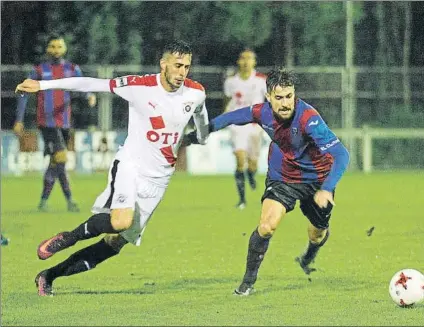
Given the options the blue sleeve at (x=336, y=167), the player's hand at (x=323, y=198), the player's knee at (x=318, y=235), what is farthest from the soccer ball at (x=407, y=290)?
the player's knee at (x=318, y=235)

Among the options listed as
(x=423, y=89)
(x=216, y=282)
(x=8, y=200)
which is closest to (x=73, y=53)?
(x=423, y=89)

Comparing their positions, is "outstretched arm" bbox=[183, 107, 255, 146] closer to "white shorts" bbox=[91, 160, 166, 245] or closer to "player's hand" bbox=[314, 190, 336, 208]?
"white shorts" bbox=[91, 160, 166, 245]

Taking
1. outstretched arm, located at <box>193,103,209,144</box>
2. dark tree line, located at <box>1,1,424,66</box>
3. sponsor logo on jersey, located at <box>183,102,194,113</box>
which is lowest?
outstretched arm, located at <box>193,103,209,144</box>

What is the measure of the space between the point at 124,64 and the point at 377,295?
75.5 feet

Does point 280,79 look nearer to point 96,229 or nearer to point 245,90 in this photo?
point 96,229

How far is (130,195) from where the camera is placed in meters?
8.91

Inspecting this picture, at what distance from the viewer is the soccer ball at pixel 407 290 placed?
8.35 metres

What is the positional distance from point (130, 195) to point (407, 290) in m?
2.01

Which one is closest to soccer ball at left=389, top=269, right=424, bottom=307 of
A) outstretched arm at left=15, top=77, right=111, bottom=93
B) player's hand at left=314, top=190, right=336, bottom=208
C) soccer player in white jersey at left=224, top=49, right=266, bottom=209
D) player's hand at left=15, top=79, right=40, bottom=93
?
player's hand at left=314, top=190, right=336, bottom=208

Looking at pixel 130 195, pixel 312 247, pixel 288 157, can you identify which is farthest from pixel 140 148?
pixel 312 247

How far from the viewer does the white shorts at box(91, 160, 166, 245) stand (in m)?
8.90

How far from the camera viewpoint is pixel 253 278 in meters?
9.04

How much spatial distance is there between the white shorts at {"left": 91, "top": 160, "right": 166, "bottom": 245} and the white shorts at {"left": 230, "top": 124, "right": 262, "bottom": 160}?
8.27 m

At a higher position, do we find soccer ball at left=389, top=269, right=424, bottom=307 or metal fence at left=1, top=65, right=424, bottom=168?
metal fence at left=1, top=65, right=424, bottom=168
